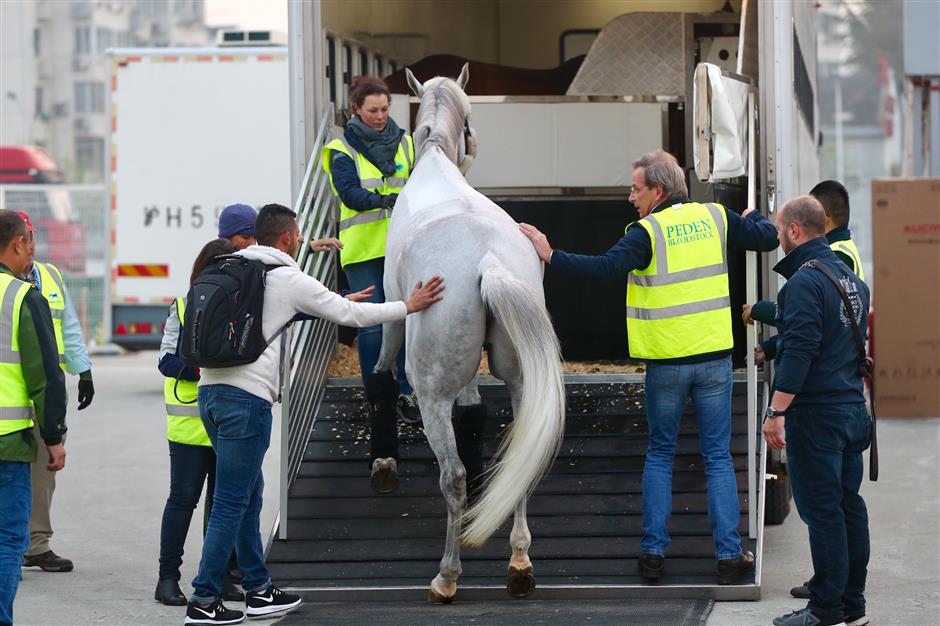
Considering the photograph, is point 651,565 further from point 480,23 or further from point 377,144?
point 480,23

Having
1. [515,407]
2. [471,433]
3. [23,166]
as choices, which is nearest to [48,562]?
[471,433]

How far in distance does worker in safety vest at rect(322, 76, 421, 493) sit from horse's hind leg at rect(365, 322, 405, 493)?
0.35 meters

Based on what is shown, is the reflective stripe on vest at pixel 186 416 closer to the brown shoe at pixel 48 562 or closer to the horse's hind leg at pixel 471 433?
the horse's hind leg at pixel 471 433

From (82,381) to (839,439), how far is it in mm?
3402

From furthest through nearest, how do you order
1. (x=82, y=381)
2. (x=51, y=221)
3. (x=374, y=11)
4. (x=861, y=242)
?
1. (x=861, y=242)
2. (x=51, y=221)
3. (x=374, y=11)
4. (x=82, y=381)

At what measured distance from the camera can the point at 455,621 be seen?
5.31 m

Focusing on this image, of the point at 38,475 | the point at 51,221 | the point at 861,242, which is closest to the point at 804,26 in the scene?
the point at 38,475

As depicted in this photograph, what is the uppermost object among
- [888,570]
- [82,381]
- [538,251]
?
[538,251]

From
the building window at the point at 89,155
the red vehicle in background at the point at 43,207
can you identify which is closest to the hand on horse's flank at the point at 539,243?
the red vehicle in background at the point at 43,207

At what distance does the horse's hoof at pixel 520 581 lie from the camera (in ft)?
18.0

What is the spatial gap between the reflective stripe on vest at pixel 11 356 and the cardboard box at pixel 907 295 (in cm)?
836

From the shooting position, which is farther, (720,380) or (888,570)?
(888,570)

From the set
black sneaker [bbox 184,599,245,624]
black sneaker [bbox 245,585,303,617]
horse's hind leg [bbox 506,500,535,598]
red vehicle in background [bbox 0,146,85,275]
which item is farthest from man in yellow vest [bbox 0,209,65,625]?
red vehicle in background [bbox 0,146,85,275]

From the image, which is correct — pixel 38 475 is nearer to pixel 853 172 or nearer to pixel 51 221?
pixel 51 221
